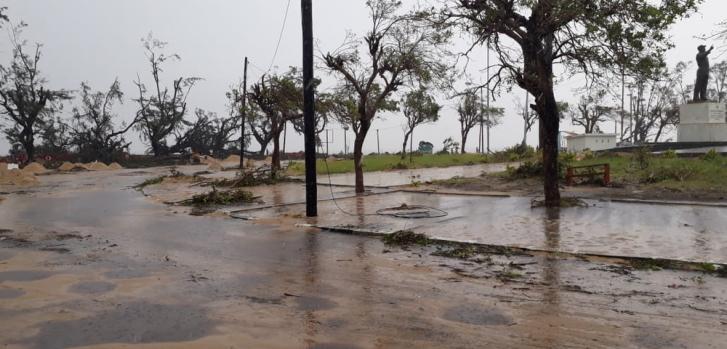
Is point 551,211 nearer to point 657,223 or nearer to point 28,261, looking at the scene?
point 657,223

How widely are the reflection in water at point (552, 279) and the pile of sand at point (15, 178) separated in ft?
85.1

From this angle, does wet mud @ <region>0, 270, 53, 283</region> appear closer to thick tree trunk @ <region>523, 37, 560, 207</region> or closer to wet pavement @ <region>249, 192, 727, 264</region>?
wet pavement @ <region>249, 192, 727, 264</region>

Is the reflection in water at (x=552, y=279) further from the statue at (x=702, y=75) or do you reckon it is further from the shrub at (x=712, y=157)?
the statue at (x=702, y=75)

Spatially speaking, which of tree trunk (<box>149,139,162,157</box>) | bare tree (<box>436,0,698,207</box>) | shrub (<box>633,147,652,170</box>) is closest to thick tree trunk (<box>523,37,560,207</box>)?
bare tree (<box>436,0,698,207</box>)

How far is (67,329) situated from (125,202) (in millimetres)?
13263

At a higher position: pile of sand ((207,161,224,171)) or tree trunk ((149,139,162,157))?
tree trunk ((149,139,162,157))

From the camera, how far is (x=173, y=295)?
5953 millimetres

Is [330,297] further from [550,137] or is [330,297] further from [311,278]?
[550,137]

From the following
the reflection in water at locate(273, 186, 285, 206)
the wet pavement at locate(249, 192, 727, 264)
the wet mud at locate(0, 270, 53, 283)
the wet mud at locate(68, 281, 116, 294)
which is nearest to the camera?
the wet mud at locate(68, 281, 116, 294)

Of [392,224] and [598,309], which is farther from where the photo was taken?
[392,224]

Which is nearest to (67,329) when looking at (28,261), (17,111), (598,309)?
(28,261)

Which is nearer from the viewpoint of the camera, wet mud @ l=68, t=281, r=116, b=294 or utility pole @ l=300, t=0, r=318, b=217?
wet mud @ l=68, t=281, r=116, b=294

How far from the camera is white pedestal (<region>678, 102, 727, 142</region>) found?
2609 cm

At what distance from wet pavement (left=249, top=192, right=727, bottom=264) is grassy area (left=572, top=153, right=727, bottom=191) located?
3620 millimetres
